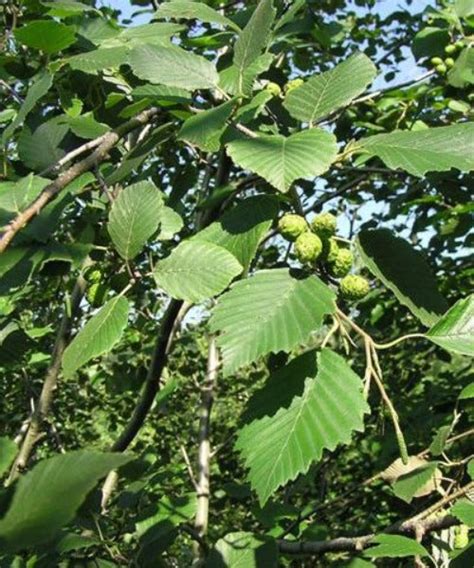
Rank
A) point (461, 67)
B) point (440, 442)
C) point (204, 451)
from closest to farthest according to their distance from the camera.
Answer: point (440, 442) < point (461, 67) < point (204, 451)

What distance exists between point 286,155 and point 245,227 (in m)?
0.12

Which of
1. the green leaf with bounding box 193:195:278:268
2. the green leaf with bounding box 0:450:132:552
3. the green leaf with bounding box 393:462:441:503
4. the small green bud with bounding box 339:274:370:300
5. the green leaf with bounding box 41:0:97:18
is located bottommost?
the green leaf with bounding box 393:462:441:503

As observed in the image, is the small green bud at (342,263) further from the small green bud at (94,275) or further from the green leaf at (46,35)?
the green leaf at (46,35)

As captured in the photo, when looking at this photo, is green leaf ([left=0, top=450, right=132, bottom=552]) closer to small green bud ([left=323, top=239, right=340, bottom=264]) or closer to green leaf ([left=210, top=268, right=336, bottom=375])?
green leaf ([left=210, top=268, right=336, bottom=375])

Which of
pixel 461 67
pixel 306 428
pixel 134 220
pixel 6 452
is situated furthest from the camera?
pixel 461 67

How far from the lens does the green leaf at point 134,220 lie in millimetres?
1087

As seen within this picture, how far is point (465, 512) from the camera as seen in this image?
46.4 inches

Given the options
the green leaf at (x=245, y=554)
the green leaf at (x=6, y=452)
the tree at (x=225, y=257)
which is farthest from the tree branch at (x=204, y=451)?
the green leaf at (x=6, y=452)

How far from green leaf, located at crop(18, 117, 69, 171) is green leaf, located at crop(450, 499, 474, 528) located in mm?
913

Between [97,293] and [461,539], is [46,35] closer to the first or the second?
[97,293]

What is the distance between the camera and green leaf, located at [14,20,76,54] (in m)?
1.25

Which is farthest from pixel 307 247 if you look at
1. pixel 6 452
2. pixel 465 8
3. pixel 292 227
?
pixel 465 8

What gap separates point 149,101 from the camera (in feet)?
4.17

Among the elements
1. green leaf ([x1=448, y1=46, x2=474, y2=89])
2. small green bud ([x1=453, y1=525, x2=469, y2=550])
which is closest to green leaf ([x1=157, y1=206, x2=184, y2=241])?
small green bud ([x1=453, y1=525, x2=469, y2=550])
